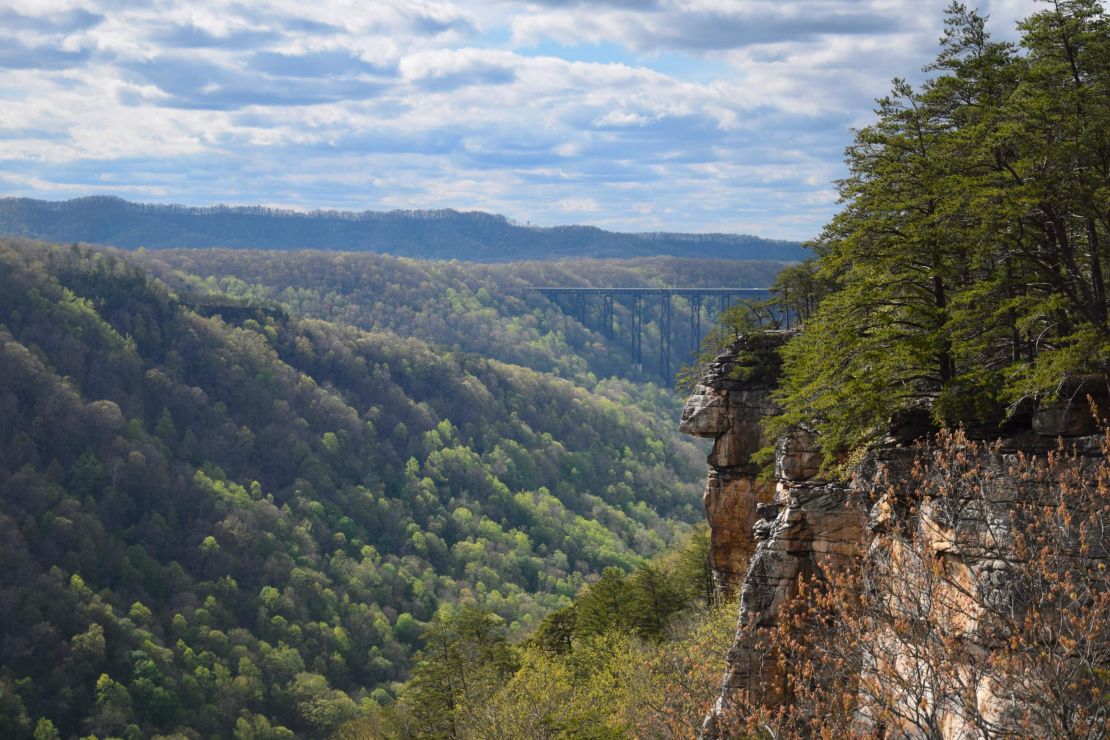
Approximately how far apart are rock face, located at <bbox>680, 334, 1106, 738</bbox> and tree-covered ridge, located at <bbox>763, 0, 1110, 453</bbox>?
4.12 feet

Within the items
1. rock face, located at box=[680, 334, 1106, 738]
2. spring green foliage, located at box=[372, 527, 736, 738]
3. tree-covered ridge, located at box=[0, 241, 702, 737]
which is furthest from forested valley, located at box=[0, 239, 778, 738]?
rock face, located at box=[680, 334, 1106, 738]

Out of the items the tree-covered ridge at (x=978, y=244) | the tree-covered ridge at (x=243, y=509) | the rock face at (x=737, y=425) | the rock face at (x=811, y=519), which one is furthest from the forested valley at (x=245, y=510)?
the tree-covered ridge at (x=978, y=244)

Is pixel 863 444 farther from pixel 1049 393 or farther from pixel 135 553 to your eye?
pixel 135 553

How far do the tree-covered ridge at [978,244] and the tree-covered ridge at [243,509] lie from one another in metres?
83.9

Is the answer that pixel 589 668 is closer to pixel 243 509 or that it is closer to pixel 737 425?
pixel 737 425

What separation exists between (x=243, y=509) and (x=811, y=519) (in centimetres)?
12245

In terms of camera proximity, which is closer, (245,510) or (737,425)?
(737,425)

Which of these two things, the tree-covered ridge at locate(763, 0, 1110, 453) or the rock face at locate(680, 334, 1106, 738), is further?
the tree-covered ridge at locate(763, 0, 1110, 453)

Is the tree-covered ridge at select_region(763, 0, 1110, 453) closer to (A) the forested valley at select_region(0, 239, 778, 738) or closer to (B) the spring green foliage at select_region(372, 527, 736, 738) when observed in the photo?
(B) the spring green foliage at select_region(372, 527, 736, 738)

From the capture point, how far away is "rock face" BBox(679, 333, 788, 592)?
119ft

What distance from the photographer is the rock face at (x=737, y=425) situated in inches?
1431

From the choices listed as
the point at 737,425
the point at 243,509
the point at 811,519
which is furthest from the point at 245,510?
the point at 811,519

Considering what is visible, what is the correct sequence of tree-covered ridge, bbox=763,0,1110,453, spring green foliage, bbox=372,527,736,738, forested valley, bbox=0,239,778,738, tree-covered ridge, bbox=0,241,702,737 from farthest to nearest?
tree-covered ridge, bbox=0,241,702,737, forested valley, bbox=0,239,778,738, spring green foliage, bbox=372,527,736,738, tree-covered ridge, bbox=763,0,1110,453

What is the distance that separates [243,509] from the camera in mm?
138125
